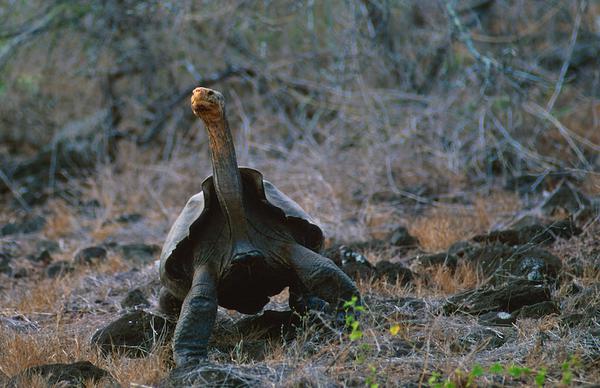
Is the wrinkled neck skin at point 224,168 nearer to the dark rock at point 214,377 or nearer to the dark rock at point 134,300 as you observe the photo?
the dark rock at point 214,377

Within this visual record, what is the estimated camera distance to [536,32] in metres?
9.31

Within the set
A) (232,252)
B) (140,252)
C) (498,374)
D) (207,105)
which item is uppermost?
(207,105)

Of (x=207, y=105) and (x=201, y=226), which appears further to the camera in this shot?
(x=201, y=226)

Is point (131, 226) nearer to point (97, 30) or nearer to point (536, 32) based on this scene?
point (97, 30)

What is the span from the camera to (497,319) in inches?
142

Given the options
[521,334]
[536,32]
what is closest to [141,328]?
[521,334]

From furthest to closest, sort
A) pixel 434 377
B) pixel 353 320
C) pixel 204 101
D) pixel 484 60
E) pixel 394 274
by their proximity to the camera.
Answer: pixel 484 60 → pixel 394 274 → pixel 204 101 → pixel 353 320 → pixel 434 377

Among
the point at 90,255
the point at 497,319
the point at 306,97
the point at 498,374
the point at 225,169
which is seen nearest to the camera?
the point at 498,374

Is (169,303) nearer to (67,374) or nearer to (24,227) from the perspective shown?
(67,374)

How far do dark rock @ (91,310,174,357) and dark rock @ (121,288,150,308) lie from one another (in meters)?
0.69

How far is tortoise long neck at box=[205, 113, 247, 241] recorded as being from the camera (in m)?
3.46

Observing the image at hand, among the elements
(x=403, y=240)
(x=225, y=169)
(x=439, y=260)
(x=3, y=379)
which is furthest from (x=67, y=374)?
(x=403, y=240)

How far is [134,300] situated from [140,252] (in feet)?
5.01

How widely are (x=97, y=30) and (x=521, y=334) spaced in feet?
22.5
